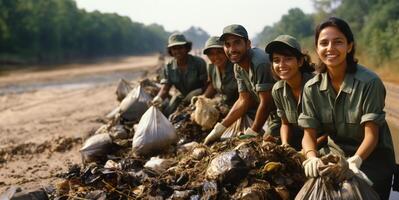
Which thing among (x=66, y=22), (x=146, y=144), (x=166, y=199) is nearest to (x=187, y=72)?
(x=146, y=144)

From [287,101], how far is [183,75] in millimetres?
2779

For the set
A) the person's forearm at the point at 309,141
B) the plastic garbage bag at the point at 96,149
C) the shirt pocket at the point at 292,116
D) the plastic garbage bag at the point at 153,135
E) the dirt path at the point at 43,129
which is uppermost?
the shirt pocket at the point at 292,116

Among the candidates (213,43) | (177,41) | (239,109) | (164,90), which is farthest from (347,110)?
(164,90)

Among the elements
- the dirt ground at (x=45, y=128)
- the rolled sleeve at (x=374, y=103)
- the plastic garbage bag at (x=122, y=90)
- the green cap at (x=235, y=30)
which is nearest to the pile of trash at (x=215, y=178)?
the rolled sleeve at (x=374, y=103)

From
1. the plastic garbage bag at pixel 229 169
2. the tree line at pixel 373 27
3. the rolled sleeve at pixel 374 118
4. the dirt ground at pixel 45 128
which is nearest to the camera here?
the rolled sleeve at pixel 374 118

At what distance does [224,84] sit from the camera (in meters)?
4.78

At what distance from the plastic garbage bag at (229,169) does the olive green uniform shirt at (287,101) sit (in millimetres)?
662

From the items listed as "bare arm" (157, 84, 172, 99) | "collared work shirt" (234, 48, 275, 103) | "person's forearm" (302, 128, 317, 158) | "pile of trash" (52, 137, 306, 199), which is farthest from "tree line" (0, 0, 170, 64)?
"person's forearm" (302, 128, 317, 158)

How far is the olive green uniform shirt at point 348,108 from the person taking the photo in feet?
8.38

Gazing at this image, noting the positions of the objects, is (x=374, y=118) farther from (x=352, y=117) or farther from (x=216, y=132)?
(x=216, y=132)

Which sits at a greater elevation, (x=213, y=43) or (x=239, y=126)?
(x=213, y=43)

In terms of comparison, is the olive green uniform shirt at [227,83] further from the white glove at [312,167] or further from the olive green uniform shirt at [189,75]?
the white glove at [312,167]

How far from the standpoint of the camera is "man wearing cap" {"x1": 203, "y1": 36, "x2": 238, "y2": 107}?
4.52 meters

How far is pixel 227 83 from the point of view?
4754 mm
